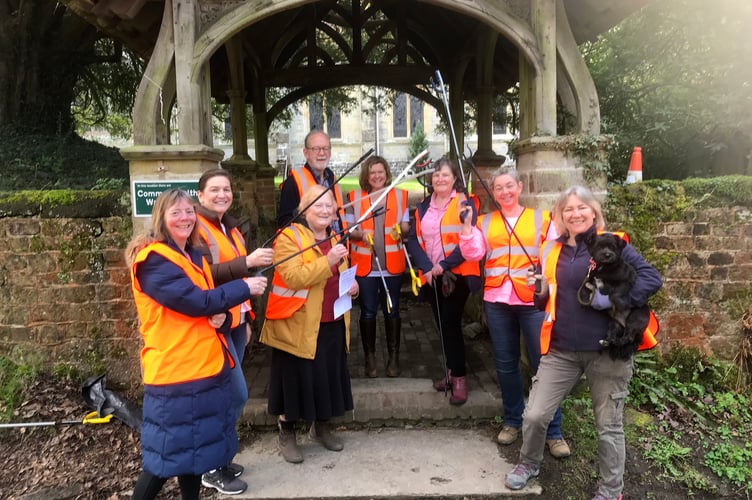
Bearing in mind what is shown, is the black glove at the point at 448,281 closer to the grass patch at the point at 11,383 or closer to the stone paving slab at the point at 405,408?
the stone paving slab at the point at 405,408

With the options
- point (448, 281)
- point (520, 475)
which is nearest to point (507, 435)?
point (520, 475)

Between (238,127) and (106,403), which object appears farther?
(238,127)

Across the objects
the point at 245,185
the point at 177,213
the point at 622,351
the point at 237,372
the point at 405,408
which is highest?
the point at 245,185

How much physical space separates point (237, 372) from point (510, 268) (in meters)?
1.79

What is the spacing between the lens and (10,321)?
14.5 feet

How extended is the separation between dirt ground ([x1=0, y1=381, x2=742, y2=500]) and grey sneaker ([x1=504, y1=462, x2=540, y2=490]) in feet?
0.37

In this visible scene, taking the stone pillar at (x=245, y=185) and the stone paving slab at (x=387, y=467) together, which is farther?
the stone pillar at (x=245, y=185)

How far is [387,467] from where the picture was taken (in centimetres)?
336

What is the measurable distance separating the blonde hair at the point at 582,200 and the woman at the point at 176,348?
1727 millimetres

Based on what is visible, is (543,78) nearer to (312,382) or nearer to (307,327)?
(307,327)

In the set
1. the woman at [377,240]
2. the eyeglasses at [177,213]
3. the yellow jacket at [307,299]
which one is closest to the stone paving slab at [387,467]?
the yellow jacket at [307,299]

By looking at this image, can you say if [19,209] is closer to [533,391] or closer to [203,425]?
[203,425]

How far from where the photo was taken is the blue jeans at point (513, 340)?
3221 mm

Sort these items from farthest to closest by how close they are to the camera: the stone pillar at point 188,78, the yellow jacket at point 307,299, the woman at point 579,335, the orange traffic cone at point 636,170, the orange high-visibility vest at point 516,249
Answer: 1. the orange traffic cone at point 636,170
2. the stone pillar at point 188,78
3. the orange high-visibility vest at point 516,249
4. the yellow jacket at point 307,299
5. the woman at point 579,335
